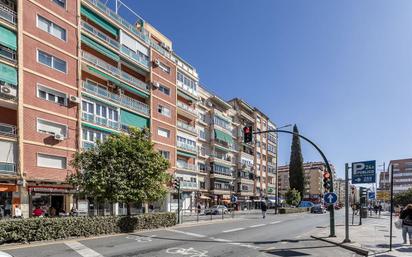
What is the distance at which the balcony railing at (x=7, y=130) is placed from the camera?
87.1ft

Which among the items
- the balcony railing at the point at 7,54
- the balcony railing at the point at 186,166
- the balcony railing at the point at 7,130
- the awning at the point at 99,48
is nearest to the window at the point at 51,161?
the balcony railing at the point at 7,130

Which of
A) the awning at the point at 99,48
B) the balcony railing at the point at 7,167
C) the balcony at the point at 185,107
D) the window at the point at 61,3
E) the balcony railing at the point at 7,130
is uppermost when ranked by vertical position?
the window at the point at 61,3

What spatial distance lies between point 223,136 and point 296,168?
2662cm

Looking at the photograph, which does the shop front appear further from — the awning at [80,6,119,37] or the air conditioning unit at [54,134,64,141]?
the awning at [80,6,119,37]

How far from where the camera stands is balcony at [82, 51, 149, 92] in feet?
115

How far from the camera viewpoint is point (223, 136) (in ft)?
219

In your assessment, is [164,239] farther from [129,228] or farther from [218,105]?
[218,105]

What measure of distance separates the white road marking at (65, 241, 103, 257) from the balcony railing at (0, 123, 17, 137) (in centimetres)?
1389

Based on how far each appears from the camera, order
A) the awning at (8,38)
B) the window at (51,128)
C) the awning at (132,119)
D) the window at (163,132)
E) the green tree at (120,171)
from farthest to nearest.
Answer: the window at (163,132)
the awning at (132,119)
the window at (51,128)
the awning at (8,38)
the green tree at (120,171)

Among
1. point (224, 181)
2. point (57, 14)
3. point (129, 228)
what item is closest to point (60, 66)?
point (57, 14)

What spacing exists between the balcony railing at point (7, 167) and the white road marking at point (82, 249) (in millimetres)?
12705

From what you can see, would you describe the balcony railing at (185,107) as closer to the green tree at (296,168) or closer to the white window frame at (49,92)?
the white window frame at (49,92)

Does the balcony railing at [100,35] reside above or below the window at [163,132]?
above

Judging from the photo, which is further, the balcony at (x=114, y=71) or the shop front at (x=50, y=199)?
the balcony at (x=114, y=71)
